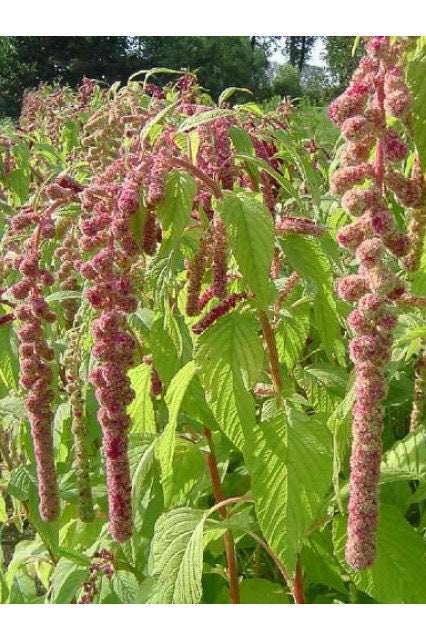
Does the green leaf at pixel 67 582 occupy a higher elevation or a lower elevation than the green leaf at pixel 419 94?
lower

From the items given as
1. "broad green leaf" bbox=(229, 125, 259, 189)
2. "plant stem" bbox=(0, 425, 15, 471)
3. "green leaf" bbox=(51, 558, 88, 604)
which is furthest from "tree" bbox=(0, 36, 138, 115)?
"broad green leaf" bbox=(229, 125, 259, 189)

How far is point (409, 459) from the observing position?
1.98m

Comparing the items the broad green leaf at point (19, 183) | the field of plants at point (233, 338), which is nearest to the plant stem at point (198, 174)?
the field of plants at point (233, 338)

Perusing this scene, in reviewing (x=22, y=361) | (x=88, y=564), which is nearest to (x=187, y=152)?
(x=22, y=361)

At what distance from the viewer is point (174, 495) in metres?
2.18

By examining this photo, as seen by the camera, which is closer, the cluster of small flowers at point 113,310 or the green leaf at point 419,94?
the green leaf at point 419,94

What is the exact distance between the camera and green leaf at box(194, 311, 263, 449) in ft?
5.16

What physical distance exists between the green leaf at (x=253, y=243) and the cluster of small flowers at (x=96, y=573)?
1426mm

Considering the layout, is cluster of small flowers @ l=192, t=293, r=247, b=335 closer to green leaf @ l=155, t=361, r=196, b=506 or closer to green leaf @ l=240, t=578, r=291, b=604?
green leaf @ l=155, t=361, r=196, b=506

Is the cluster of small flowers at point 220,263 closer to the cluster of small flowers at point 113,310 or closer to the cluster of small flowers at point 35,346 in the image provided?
the cluster of small flowers at point 113,310

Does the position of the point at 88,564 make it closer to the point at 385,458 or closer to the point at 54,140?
the point at 385,458

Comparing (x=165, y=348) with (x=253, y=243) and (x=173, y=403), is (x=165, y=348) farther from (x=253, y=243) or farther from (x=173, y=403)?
(x=253, y=243)

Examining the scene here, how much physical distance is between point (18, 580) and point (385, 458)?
5.74 feet

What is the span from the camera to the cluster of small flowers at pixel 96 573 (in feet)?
8.04
